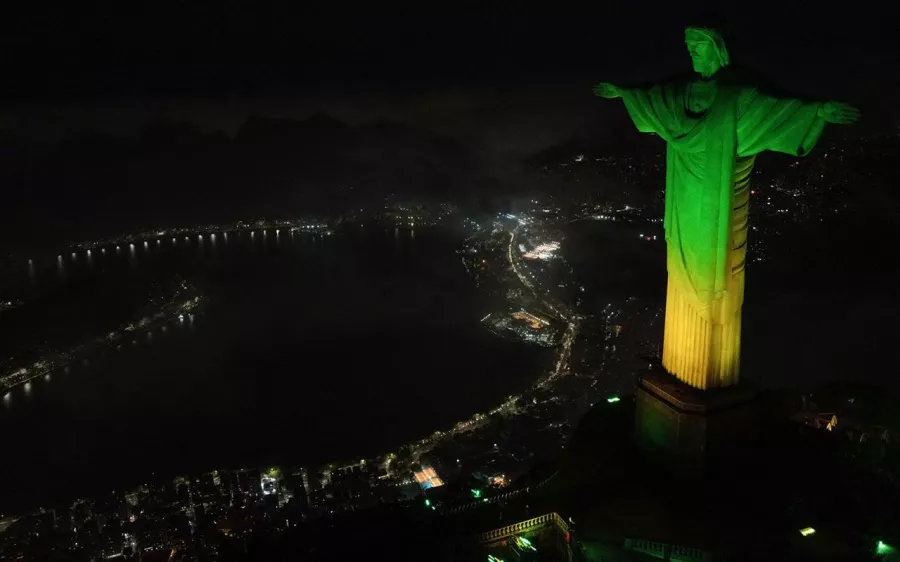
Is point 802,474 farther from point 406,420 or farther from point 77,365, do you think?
point 77,365

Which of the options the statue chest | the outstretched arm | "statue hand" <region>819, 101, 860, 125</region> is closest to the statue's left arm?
"statue hand" <region>819, 101, 860, 125</region>

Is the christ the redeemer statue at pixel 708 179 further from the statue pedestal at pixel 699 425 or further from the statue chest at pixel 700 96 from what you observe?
the statue pedestal at pixel 699 425

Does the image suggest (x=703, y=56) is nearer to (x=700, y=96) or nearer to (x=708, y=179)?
(x=700, y=96)

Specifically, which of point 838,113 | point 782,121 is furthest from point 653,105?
point 838,113

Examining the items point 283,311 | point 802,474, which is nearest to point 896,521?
point 802,474

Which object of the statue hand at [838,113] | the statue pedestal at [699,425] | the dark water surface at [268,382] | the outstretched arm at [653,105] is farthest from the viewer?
the dark water surface at [268,382]

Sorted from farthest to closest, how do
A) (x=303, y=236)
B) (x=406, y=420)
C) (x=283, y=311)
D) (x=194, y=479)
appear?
1. (x=303, y=236)
2. (x=283, y=311)
3. (x=406, y=420)
4. (x=194, y=479)

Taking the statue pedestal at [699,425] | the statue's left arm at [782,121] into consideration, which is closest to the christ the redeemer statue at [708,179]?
the statue's left arm at [782,121]
